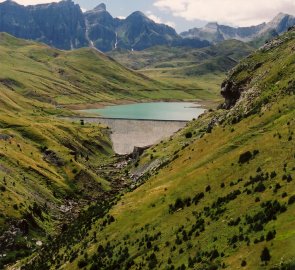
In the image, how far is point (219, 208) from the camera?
205 ft

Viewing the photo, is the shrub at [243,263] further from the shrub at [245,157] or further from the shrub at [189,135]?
the shrub at [189,135]

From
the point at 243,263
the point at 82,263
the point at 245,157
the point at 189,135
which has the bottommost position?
the point at 82,263

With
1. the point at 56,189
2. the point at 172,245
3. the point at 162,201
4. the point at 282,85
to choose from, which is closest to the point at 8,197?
the point at 56,189

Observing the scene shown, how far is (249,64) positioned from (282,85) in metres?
43.2

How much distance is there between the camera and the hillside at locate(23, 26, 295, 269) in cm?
4700

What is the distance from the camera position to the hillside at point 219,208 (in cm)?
4700

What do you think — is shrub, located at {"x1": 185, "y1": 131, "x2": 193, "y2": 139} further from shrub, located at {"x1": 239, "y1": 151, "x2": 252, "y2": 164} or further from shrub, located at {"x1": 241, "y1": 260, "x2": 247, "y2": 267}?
shrub, located at {"x1": 241, "y1": 260, "x2": 247, "y2": 267}

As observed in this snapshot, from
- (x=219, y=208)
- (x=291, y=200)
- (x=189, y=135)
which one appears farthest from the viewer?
(x=189, y=135)

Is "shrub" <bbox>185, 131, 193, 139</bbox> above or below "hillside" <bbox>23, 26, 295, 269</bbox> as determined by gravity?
below

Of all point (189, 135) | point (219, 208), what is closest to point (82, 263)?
point (219, 208)

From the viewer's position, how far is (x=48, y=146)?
168875mm

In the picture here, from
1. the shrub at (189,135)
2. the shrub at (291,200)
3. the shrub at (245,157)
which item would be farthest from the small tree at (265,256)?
the shrub at (189,135)

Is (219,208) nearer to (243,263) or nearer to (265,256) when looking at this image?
(243,263)

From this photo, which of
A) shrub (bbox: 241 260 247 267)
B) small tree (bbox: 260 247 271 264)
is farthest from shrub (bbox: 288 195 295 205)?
shrub (bbox: 241 260 247 267)
